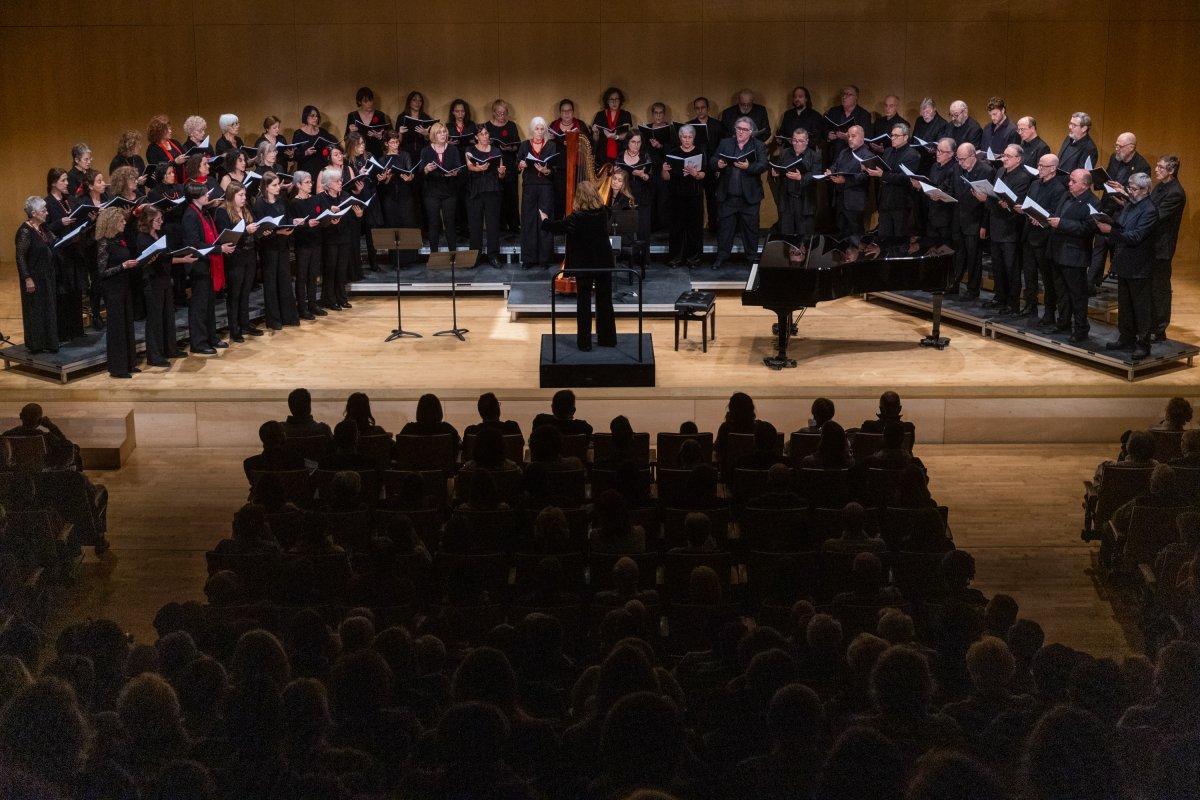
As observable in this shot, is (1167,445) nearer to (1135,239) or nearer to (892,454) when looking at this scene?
(892,454)

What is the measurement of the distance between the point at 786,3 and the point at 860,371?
5.62m

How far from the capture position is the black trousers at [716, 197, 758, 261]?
38.7 feet

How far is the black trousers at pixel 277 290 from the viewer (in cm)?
1019

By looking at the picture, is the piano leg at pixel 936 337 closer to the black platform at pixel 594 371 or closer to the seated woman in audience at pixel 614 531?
the black platform at pixel 594 371

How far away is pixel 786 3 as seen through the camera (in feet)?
43.3

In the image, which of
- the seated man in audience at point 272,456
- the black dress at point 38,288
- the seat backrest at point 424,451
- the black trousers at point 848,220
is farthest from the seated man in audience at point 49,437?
the black trousers at point 848,220

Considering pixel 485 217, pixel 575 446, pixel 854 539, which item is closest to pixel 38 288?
pixel 485 217

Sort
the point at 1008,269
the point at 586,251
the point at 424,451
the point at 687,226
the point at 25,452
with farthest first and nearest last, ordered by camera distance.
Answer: the point at 687,226 < the point at 1008,269 < the point at 586,251 < the point at 424,451 < the point at 25,452

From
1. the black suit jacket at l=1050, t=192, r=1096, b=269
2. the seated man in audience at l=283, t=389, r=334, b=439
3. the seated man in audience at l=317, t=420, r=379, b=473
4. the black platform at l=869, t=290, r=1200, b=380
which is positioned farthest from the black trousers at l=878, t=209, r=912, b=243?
the seated man in audience at l=317, t=420, r=379, b=473

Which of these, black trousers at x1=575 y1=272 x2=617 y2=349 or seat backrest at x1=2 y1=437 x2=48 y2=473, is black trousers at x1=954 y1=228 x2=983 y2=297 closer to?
black trousers at x1=575 y1=272 x2=617 y2=349

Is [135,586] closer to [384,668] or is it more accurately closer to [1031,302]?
[384,668]

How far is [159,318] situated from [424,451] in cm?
340

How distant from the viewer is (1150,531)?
5.70 metres

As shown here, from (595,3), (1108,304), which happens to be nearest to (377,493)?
(1108,304)
